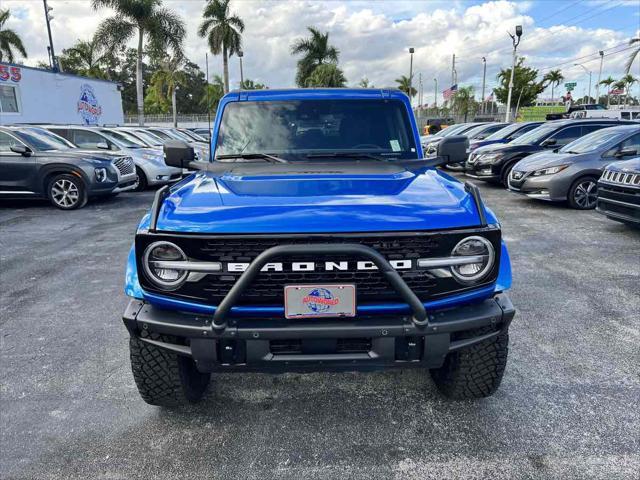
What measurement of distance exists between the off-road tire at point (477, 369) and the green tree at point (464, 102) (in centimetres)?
6053

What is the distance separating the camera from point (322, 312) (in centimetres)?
229

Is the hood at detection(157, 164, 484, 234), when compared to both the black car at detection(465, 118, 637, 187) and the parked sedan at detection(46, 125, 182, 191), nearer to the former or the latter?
the black car at detection(465, 118, 637, 187)

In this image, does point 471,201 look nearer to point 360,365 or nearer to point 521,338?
point 360,365

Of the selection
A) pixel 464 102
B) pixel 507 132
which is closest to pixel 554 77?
pixel 464 102

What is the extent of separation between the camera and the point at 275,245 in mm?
2285

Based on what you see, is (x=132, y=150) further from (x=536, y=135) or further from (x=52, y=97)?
(x=52, y=97)

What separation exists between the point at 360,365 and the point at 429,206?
2.83 feet

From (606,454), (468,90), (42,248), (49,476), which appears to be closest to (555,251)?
(606,454)

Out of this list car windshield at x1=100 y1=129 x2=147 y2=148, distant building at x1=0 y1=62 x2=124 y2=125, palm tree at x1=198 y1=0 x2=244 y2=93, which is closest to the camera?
car windshield at x1=100 y1=129 x2=147 y2=148

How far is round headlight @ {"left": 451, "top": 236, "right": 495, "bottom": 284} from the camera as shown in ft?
7.94

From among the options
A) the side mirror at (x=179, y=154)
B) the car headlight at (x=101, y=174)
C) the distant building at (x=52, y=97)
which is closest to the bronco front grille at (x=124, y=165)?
the car headlight at (x=101, y=174)

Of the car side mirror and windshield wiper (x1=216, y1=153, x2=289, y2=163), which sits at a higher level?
windshield wiper (x1=216, y1=153, x2=289, y2=163)

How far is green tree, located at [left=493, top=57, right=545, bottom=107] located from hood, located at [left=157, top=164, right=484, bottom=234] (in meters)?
54.3

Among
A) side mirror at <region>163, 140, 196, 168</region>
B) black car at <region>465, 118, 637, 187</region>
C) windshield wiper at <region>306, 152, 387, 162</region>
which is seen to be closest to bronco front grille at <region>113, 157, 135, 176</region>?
side mirror at <region>163, 140, 196, 168</region>
